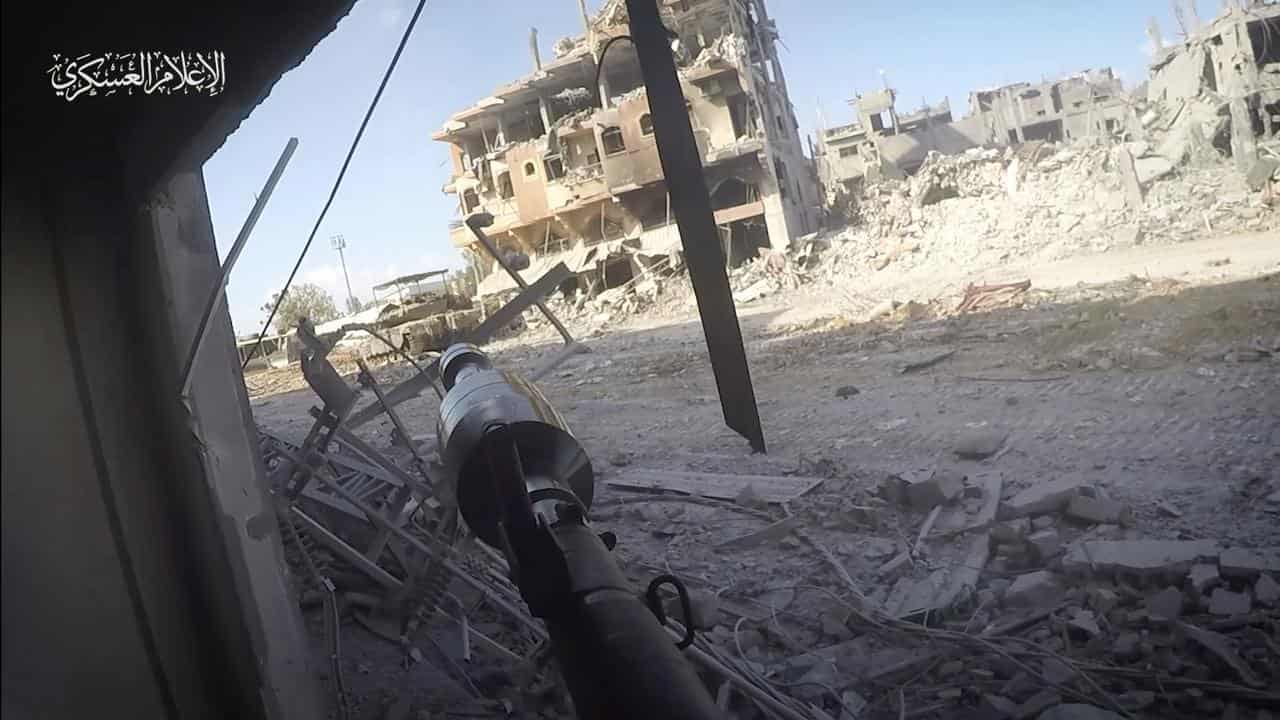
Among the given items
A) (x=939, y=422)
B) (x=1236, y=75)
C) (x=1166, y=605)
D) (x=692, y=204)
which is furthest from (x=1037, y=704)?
(x=1236, y=75)

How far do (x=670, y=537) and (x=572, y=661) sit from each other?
394cm

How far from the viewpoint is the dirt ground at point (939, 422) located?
4.60 metres

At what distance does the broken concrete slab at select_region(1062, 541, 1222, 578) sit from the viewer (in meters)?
3.82

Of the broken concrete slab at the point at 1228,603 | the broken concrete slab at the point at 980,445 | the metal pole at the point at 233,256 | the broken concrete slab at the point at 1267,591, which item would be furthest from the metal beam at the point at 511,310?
the broken concrete slab at the point at 980,445

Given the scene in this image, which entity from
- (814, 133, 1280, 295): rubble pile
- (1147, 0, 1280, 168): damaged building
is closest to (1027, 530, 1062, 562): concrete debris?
(814, 133, 1280, 295): rubble pile

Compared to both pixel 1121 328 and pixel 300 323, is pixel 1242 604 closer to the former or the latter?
pixel 300 323

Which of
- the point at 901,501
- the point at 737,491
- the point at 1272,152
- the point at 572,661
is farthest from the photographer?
the point at 1272,152

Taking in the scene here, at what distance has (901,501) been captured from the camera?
18.2 feet

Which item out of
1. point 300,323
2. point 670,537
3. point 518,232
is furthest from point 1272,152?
point 518,232

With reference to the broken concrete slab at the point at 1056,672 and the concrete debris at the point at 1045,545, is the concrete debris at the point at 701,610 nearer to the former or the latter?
the broken concrete slab at the point at 1056,672

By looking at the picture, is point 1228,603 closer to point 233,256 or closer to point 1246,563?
point 1246,563

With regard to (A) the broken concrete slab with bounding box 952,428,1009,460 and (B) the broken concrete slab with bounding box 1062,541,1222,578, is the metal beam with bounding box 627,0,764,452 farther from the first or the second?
(A) the broken concrete slab with bounding box 952,428,1009,460

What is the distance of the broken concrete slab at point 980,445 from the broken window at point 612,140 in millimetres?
22596

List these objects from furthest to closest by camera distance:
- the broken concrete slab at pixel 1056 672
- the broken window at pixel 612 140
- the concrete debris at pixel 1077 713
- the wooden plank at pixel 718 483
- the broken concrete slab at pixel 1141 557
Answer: the broken window at pixel 612 140 → the wooden plank at pixel 718 483 → the broken concrete slab at pixel 1141 557 → the broken concrete slab at pixel 1056 672 → the concrete debris at pixel 1077 713
